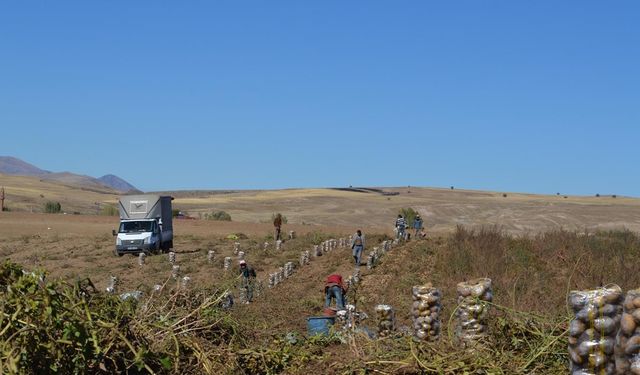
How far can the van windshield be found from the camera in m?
38.8

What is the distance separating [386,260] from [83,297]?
1027 inches

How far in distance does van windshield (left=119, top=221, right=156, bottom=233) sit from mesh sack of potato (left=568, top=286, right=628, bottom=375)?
33.3 m

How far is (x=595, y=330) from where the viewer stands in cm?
680

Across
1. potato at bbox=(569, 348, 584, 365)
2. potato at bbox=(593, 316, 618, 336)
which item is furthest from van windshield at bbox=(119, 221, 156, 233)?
potato at bbox=(593, 316, 618, 336)

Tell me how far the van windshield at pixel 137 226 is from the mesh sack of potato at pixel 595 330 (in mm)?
33275

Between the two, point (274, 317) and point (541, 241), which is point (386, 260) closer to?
point (541, 241)

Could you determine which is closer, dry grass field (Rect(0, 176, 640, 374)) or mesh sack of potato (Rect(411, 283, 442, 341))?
dry grass field (Rect(0, 176, 640, 374))

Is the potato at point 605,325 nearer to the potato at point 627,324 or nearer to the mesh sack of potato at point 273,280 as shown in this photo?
the potato at point 627,324

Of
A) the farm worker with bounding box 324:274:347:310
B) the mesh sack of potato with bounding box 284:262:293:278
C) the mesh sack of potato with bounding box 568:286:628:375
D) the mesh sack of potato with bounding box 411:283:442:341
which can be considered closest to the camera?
the mesh sack of potato with bounding box 568:286:628:375

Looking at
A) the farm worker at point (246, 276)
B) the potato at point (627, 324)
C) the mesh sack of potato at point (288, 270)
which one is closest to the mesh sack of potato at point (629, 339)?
the potato at point (627, 324)

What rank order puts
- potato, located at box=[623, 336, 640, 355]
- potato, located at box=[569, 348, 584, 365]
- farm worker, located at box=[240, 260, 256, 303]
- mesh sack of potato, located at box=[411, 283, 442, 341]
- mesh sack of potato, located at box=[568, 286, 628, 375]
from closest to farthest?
potato, located at box=[623, 336, 640, 355] → mesh sack of potato, located at box=[568, 286, 628, 375] → potato, located at box=[569, 348, 584, 365] → mesh sack of potato, located at box=[411, 283, 442, 341] → farm worker, located at box=[240, 260, 256, 303]

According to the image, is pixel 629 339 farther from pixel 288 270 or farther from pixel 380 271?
pixel 288 270

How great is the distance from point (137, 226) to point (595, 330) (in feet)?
111

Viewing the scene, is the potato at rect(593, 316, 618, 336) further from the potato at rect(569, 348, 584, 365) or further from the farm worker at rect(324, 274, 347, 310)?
the farm worker at rect(324, 274, 347, 310)
